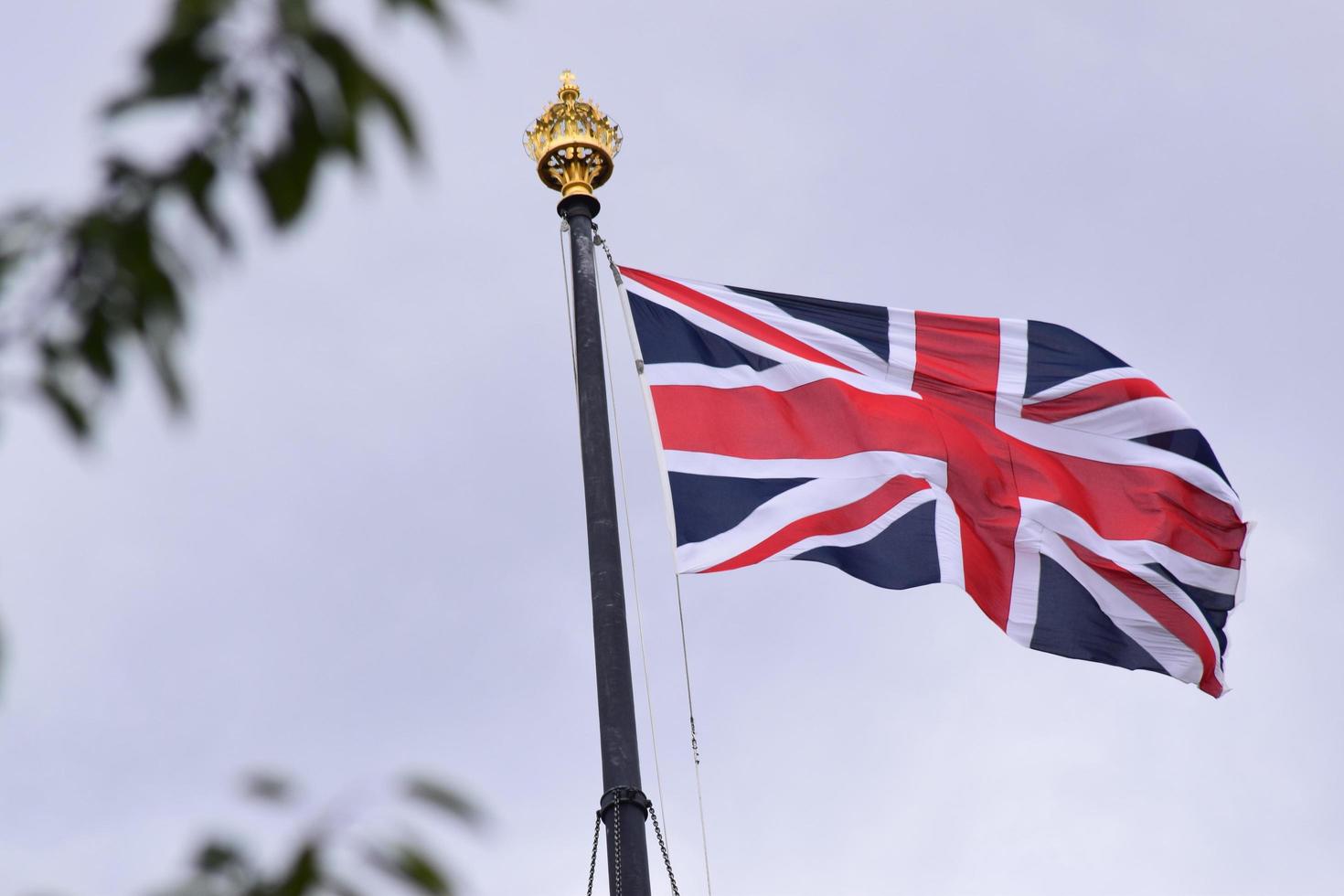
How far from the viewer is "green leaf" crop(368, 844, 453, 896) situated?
8.65 feet

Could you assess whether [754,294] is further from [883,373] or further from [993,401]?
[993,401]

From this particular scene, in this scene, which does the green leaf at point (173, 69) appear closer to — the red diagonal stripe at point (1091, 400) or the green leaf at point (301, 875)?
the green leaf at point (301, 875)

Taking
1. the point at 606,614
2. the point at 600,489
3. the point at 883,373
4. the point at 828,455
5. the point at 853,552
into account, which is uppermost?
the point at 883,373

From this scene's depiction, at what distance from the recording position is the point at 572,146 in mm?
13383

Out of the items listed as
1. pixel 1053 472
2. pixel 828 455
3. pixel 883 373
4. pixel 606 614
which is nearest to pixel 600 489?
pixel 606 614

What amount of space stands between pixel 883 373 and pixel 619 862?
6.67m

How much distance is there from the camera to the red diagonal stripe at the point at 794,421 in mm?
13914

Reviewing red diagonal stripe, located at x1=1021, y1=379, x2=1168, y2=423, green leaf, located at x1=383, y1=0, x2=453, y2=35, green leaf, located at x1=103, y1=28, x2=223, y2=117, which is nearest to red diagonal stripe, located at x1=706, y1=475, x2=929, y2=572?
red diagonal stripe, located at x1=1021, y1=379, x2=1168, y2=423

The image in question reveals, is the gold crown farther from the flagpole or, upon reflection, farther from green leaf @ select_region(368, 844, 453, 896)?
green leaf @ select_region(368, 844, 453, 896)

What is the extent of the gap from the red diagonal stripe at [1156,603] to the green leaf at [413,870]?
1328cm

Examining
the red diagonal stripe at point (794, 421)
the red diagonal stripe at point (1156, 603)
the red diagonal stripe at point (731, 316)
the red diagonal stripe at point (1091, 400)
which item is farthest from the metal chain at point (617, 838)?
the red diagonal stripe at point (1091, 400)

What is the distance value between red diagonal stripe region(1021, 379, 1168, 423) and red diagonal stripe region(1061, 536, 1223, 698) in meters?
1.26

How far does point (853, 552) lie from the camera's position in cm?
1394

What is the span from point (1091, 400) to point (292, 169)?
1418 centimetres
